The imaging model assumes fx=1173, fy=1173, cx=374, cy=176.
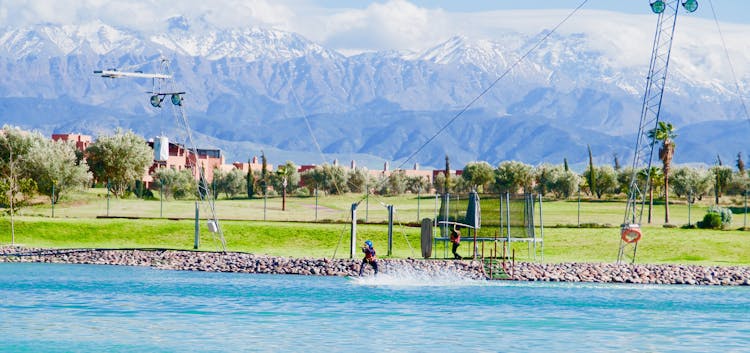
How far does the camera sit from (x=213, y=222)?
62.0m

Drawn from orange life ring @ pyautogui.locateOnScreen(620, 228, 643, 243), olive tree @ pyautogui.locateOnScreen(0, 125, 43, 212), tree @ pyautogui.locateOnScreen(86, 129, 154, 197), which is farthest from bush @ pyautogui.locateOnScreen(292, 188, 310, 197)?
orange life ring @ pyautogui.locateOnScreen(620, 228, 643, 243)

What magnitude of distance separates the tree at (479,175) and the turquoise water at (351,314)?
12780cm

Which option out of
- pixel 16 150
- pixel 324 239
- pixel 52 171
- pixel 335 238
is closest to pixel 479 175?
pixel 16 150

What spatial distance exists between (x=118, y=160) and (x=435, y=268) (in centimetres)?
7524

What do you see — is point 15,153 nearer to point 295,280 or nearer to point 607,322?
point 295,280

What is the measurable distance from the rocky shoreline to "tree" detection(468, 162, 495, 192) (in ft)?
403

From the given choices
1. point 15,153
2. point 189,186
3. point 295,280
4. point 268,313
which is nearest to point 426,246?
point 295,280

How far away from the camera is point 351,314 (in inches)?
1581

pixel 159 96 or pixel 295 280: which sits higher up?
pixel 159 96

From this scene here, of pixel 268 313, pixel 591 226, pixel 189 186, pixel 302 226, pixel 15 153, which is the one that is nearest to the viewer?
pixel 268 313

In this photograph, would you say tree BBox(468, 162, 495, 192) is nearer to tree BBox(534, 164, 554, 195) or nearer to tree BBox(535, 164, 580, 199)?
tree BBox(534, 164, 554, 195)

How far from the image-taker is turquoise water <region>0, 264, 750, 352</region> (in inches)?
1329

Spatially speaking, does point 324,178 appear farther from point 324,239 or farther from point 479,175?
point 324,239

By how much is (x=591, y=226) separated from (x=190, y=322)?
43366 millimetres
